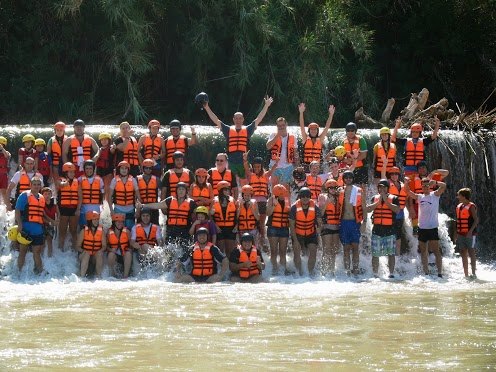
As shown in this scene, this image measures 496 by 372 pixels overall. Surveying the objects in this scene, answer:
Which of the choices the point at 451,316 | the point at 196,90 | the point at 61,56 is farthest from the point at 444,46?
the point at 451,316

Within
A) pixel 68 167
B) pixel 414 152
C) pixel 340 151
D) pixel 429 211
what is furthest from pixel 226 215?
pixel 414 152

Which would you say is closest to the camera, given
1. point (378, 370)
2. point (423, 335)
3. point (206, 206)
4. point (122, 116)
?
point (378, 370)

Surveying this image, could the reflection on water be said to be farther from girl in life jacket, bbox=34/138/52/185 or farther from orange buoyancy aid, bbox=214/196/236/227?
girl in life jacket, bbox=34/138/52/185

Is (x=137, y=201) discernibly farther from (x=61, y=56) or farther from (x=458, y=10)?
(x=458, y=10)

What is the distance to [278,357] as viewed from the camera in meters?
10.6

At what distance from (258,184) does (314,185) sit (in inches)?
32.4

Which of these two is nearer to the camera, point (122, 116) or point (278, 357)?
point (278, 357)

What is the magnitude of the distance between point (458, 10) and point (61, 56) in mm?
9601

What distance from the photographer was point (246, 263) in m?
16.2

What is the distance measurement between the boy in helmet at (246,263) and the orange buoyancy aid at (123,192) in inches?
68.4

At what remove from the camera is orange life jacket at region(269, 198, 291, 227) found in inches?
663

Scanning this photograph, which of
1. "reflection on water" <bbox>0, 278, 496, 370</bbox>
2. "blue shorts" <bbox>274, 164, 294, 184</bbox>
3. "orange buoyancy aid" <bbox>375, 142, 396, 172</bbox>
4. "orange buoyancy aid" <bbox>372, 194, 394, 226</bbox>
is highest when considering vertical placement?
"orange buoyancy aid" <bbox>375, 142, 396, 172</bbox>

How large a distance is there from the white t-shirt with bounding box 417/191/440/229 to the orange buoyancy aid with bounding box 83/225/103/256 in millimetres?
4704

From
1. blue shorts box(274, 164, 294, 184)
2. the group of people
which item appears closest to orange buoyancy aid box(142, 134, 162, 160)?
the group of people
